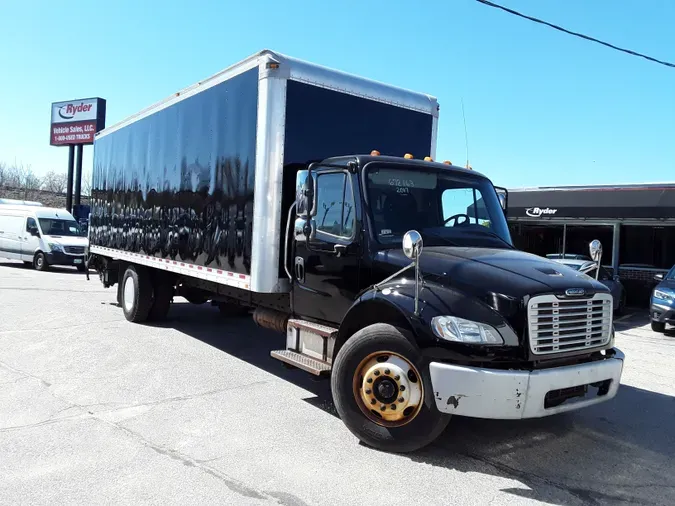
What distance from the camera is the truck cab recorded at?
4.05m

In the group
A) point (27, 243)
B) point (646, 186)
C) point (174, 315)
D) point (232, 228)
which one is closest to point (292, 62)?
point (232, 228)

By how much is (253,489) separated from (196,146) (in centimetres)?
505

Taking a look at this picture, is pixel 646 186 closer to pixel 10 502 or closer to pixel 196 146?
pixel 196 146

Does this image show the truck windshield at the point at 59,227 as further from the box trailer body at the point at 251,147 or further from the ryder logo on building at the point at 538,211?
the ryder logo on building at the point at 538,211

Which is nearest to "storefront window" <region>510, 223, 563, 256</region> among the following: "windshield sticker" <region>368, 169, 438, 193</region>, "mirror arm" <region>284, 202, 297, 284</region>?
"windshield sticker" <region>368, 169, 438, 193</region>

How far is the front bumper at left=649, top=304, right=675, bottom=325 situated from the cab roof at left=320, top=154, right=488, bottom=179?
24.7 ft

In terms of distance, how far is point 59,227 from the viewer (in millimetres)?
21875

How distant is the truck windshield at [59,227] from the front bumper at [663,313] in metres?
19.9

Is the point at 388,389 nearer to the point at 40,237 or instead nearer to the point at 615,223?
the point at 615,223

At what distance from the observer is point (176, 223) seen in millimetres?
8031

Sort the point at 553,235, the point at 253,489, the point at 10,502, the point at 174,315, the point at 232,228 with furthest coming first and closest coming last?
1. the point at 553,235
2. the point at 174,315
3. the point at 232,228
4. the point at 253,489
5. the point at 10,502

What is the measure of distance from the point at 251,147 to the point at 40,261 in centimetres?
1791

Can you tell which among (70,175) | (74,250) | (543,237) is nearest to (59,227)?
(74,250)

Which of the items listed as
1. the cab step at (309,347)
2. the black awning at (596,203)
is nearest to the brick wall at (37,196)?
the black awning at (596,203)
